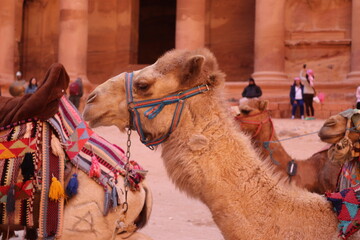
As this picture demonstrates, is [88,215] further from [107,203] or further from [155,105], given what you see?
[155,105]

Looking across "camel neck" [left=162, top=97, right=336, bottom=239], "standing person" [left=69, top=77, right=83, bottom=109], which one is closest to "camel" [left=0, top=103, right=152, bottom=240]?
"camel neck" [left=162, top=97, right=336, bottom=239]

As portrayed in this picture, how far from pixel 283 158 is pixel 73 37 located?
13.9 m

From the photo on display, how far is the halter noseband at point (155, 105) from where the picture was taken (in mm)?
2172

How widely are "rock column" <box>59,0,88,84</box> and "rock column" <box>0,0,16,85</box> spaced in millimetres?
1888

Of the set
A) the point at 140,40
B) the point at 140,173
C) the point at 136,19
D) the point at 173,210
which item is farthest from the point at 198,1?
the point at 140,173

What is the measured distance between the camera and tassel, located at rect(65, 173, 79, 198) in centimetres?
342

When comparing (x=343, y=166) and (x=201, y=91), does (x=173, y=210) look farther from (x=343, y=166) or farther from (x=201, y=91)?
(x=201, y=91)

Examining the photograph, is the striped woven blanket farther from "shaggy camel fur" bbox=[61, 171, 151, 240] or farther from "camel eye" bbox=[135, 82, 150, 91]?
"camel eye" bbox=[135, 82, 150, 91]

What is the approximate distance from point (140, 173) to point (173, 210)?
388cm

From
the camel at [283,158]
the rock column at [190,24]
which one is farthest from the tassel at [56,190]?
the rock column at [190,24]

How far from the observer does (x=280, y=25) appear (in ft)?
56.7

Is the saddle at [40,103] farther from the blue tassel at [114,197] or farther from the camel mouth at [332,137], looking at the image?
the camel mouth at [332,137]

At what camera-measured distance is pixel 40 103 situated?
345cm

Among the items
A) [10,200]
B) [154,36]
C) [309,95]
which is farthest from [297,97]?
[154,36]
